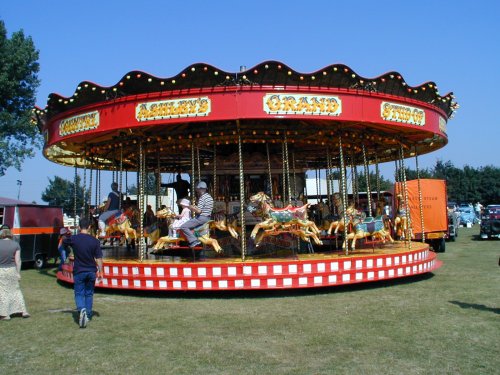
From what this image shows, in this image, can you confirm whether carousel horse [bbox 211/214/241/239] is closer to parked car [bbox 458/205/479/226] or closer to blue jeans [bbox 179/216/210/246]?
blue jeans [bbox 179/216/210/246]

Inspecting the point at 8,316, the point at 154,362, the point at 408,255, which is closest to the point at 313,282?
the point at 408,255

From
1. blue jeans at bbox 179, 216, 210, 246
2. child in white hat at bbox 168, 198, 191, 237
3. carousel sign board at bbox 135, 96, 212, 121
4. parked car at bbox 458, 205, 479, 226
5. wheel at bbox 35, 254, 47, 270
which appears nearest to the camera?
carousel sign board at bbox 135, 96, 212, 121

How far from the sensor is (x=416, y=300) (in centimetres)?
870

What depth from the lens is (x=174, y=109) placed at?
9531 mm

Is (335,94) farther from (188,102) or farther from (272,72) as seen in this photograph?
(188,102)

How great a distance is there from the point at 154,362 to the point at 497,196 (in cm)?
7043

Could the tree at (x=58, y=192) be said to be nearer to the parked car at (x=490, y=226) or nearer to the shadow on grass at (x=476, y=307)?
the parked car at (x=490, y=226)

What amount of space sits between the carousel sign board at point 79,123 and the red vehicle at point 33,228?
18.1ft

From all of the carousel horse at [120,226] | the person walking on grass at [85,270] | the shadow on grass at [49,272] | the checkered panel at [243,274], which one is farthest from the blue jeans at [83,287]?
the shadow on grass at [49,272]

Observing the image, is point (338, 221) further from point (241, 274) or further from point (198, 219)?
point (198, 219)

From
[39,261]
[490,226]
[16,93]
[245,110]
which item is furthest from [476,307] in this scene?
[16,93]

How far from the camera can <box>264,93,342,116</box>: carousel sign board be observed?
938cm

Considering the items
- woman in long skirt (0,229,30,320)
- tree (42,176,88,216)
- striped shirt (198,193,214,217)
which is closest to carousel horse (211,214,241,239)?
striped shirt (198,193,214,217)

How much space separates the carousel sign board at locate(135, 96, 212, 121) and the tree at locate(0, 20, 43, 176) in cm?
2184
